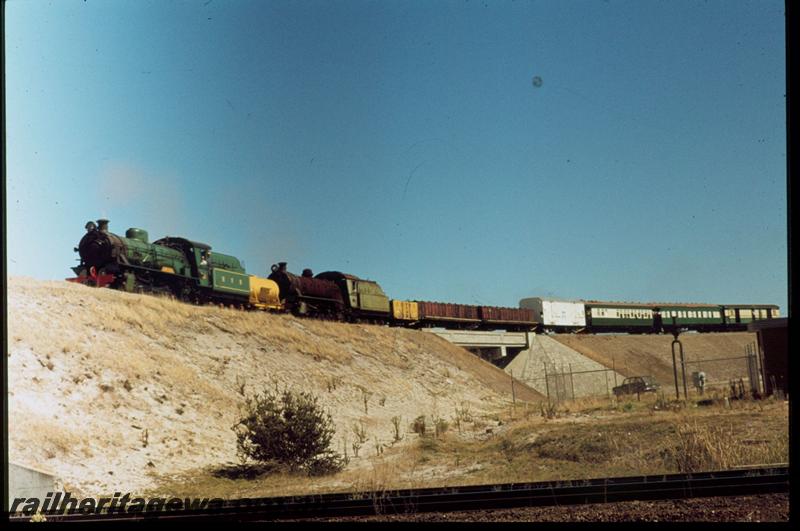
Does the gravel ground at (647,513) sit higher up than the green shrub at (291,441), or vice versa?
the gravel ground at (647,513)

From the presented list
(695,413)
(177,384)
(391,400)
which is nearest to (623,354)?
(391,400)

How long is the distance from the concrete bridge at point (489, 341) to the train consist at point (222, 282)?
177 cm

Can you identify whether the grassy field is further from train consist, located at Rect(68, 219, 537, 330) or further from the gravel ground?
train consist, located at Rect(68, 219, 537, 330)

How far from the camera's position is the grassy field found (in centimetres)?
1199

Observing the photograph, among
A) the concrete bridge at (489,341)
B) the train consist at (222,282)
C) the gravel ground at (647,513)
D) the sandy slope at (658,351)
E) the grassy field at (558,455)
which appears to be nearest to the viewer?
the gravel ground at (647,513)

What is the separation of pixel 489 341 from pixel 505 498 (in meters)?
44.0

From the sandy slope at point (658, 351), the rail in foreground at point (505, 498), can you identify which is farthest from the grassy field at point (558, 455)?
the sandy slope at point (658, 351)

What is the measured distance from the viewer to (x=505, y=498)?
821 centimetres

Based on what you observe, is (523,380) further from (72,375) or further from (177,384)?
(72,375)

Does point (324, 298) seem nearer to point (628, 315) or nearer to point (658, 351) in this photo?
point (628, 315)

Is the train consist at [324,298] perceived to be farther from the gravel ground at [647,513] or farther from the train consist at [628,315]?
the gravel ground at [647,513]

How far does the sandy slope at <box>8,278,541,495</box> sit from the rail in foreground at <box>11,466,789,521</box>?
6.51m

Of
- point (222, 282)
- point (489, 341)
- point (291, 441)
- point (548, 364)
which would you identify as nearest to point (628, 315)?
point (548, 364)

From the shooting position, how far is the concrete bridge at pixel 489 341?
4788cm
